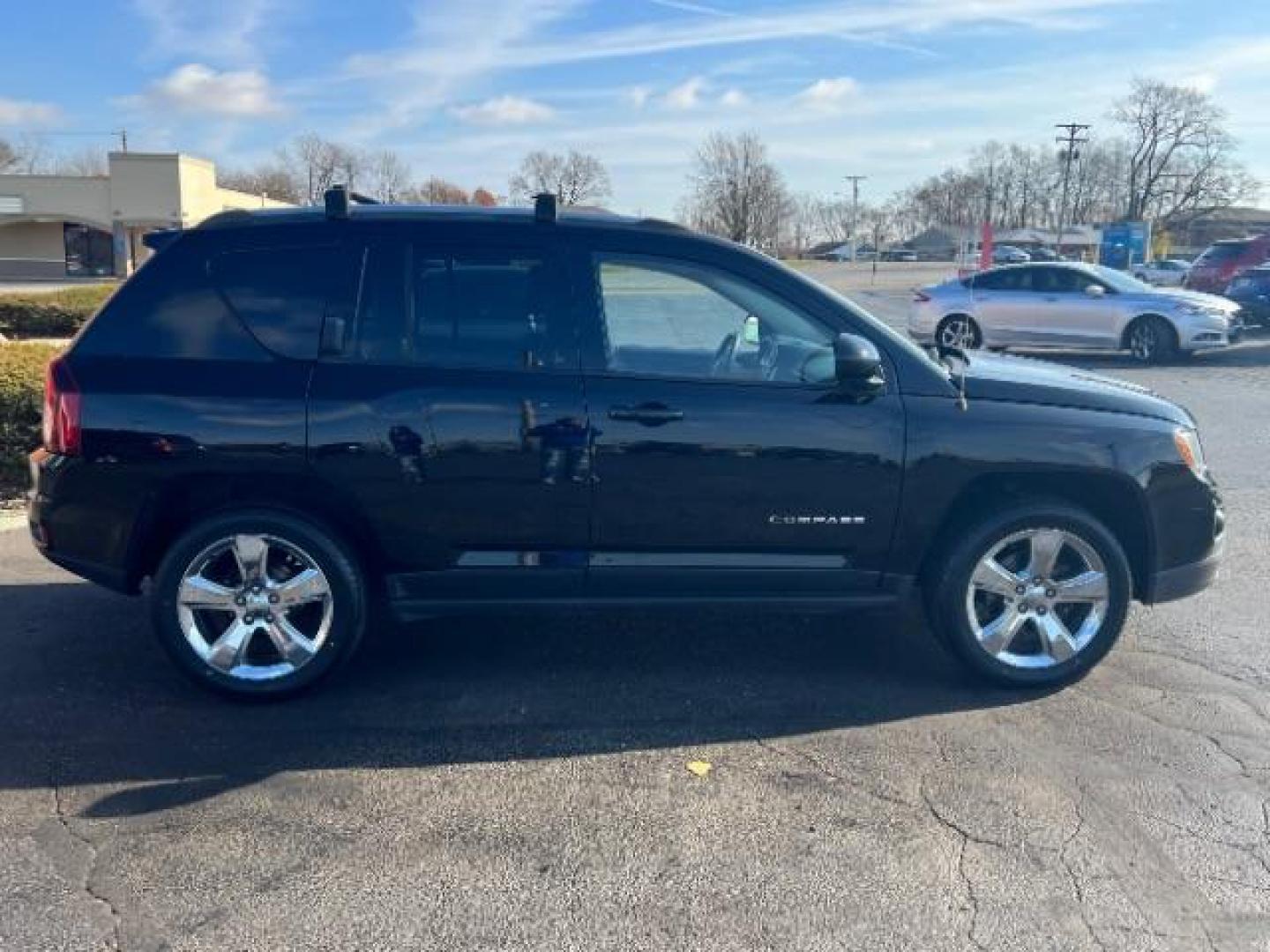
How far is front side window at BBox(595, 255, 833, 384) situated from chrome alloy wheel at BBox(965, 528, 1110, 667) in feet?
3.57

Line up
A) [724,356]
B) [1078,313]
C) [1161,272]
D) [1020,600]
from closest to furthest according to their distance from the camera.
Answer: [724,356] < [1020,600] < [1078,313] < [1161,272]

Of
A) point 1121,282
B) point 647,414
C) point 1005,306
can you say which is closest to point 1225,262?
point 1121,282

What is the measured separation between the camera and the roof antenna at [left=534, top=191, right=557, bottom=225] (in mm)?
4383

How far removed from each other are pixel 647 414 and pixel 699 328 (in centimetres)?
49

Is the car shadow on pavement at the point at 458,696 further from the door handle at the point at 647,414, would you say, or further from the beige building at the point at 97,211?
the beige building at the point at 97,211

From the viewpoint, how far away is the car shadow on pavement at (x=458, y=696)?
3.90 metres

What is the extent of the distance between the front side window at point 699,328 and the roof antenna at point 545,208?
29cm

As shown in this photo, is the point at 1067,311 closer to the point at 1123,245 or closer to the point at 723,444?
the point at 723,444

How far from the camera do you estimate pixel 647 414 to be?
419 cm

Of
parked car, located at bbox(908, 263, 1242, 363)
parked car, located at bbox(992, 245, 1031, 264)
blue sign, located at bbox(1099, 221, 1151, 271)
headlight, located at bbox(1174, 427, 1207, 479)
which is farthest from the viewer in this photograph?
parked car, located at bbox(992, 245, 1031, 264)

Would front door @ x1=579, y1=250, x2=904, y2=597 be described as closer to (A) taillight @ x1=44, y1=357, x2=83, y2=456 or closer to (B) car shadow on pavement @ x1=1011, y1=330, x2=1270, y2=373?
(A) taillight @ x1=44, y1=357, x2=83, y2=456

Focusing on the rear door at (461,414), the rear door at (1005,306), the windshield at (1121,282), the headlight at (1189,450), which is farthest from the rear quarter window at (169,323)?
the windshield at (1121,282)

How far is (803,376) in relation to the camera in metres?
4.31

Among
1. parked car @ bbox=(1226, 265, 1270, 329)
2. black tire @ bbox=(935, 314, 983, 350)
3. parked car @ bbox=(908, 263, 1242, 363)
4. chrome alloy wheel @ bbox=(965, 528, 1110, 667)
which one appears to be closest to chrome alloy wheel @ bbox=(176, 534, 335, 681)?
chrome alloy wheel @ bbox=(965, 528, 1110, 667)
